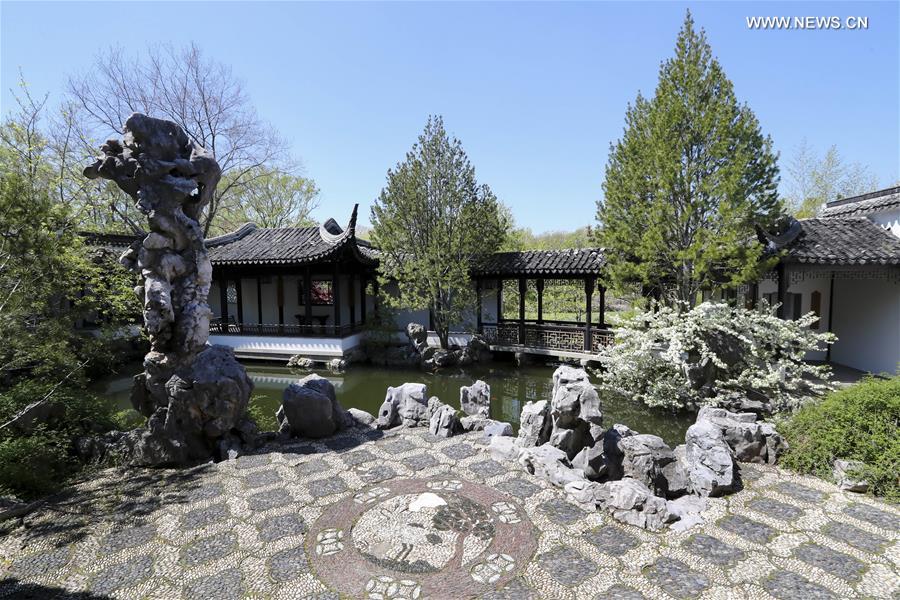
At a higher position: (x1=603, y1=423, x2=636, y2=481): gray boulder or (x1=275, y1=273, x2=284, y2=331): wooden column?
(x1=275, y1=273, x2=284, y2=331): wooden column

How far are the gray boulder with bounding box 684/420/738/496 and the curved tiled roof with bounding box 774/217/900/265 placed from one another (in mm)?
6361

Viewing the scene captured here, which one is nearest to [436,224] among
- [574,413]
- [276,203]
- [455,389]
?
[455,389]

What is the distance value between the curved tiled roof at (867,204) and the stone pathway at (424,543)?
9241mm

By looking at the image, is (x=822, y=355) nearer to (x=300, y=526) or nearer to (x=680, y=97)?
(x=680, y=97)

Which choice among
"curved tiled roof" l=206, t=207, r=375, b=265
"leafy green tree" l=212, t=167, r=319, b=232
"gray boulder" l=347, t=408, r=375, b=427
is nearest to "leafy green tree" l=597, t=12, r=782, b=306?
"gray boulder" l=347, t=408, r=375, b=427

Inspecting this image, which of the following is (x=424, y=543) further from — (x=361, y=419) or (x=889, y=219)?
(x=889, y=219)

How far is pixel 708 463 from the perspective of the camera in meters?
4.71

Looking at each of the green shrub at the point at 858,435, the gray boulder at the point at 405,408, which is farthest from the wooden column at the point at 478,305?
the green shrub at the point at 858,435

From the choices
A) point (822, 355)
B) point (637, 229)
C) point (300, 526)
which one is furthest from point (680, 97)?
point (300, 526)

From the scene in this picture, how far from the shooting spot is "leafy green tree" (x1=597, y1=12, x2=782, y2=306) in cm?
893

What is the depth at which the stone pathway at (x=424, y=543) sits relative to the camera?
10.5 feet

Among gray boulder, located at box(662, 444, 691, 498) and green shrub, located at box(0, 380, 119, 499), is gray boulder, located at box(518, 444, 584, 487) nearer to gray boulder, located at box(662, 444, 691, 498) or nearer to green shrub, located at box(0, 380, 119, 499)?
gray boulder, located at box(662, 444, 691, 498)

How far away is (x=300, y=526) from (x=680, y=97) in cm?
1033

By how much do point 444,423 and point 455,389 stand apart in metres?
4.76
